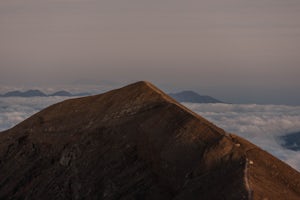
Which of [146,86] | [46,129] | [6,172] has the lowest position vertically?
[6,172]

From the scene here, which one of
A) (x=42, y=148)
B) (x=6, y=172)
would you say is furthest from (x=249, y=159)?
(x=6, y=172)

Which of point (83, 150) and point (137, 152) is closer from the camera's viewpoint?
point (137, 152)

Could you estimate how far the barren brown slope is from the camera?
2825 inches

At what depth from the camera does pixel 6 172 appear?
340 feet

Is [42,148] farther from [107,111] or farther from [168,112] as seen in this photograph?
[168,112]

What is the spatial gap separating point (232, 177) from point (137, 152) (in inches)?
832

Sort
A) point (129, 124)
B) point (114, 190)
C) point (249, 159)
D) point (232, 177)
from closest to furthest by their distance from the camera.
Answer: point (232, 177) → point (249, 159) → point (114, 190) → point (129, 124)

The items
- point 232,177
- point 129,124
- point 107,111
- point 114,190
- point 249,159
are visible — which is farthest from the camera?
point 107,111

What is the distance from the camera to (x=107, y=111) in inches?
3836

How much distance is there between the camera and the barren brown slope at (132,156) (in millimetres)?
71750

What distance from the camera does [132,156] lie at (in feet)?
286

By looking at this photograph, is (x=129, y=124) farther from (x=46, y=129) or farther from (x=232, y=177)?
(x=232, y=177)

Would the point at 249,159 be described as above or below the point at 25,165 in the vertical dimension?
above

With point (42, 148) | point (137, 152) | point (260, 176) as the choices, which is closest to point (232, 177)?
point (260, 176)
